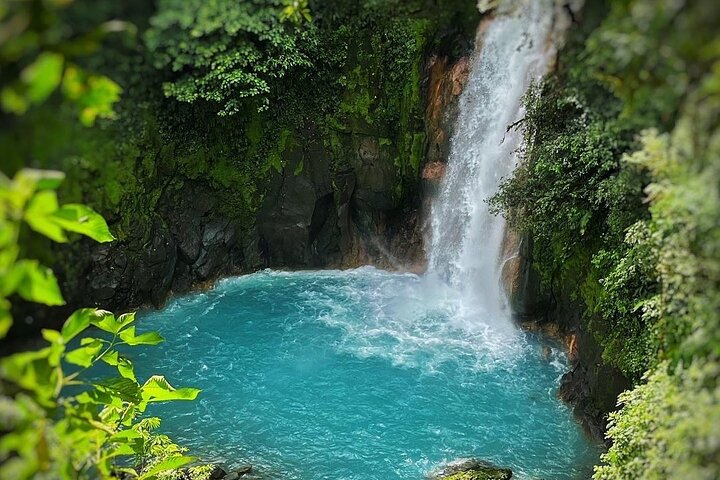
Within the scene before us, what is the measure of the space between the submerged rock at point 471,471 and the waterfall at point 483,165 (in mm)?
4659

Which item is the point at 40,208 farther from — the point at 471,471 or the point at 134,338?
the point at 471,471

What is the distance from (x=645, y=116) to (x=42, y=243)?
12.3 feet

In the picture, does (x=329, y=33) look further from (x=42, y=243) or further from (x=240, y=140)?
(x=42, y=243)

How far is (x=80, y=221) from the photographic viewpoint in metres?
3.29

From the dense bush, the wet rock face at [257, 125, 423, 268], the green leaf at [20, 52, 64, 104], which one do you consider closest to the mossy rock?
the dense bush

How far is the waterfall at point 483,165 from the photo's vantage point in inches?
518

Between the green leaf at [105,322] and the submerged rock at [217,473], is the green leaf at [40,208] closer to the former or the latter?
the green leaf at [105,322]

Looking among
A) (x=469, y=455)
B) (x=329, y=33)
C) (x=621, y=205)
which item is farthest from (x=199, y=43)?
(x=329, y=33)

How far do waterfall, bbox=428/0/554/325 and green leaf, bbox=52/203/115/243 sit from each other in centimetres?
1028

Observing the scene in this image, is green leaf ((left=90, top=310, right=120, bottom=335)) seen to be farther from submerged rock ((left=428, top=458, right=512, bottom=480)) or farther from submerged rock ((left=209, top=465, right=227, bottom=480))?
submerged rock ((left=428, top=458, right=512, bottom=480))

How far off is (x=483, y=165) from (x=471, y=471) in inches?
310

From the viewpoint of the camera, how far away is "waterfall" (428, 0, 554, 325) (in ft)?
43.2

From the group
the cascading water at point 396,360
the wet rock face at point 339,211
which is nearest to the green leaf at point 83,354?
the cascading water at point 396,360

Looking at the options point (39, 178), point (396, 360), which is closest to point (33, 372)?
point (39, 178)
